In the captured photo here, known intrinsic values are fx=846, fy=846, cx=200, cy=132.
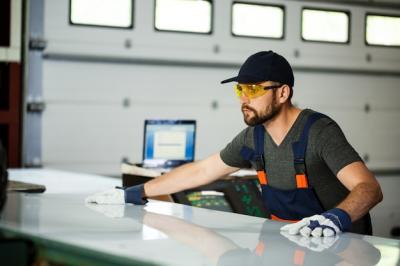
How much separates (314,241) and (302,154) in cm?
93

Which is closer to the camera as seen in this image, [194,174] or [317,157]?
[317,157]

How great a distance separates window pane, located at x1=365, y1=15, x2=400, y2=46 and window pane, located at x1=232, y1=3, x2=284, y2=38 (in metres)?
0.95

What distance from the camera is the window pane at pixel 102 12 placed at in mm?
5909

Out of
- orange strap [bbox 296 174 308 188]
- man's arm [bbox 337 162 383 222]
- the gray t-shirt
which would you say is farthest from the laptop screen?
man's arm [bbox 337 162 383 222]

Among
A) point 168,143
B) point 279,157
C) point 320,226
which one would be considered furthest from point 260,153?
point 168,143

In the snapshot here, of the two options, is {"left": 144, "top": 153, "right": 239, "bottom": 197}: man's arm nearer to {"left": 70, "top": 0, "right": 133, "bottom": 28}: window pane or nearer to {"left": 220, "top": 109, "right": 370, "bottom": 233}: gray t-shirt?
{"left": 220, "top": 109, "right": 370, "bottom": 233}: gray t-shirt

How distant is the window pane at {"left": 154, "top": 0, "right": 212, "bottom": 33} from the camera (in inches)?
245

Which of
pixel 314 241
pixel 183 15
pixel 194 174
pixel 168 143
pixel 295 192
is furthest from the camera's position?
pixel 183 15

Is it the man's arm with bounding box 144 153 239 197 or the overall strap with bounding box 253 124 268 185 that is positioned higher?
the overall strap with bounding box 253 124 268 185

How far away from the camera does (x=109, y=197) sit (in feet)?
11.9

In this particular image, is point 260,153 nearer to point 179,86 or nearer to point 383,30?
point 179,86

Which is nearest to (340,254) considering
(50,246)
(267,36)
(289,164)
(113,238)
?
(113,238)

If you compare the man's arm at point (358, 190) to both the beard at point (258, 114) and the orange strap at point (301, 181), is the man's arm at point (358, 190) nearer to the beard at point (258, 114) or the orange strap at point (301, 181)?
the orange strap at point (301, 181)

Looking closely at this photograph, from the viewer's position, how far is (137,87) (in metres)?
6.14
